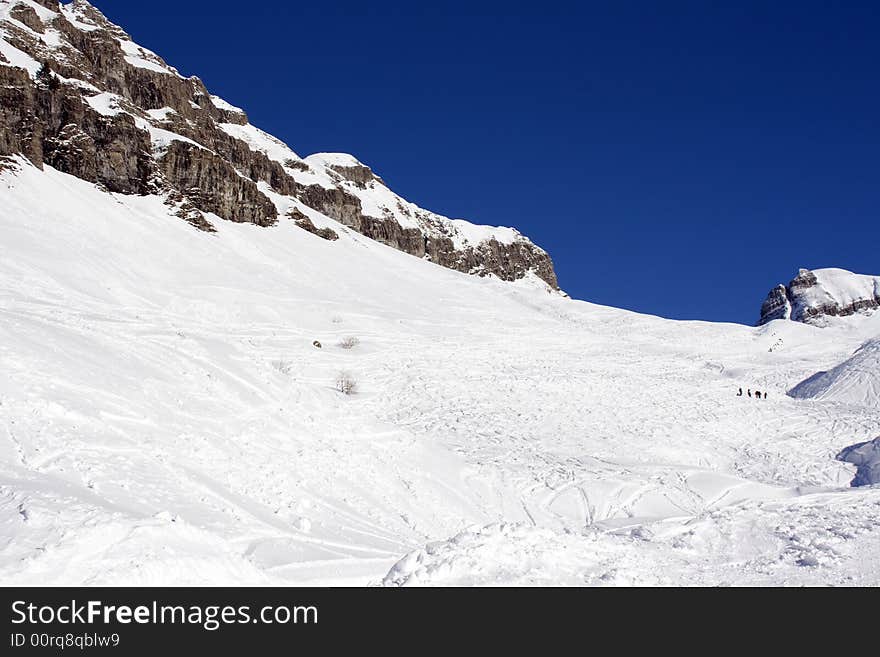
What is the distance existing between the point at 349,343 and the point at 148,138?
35.8 m

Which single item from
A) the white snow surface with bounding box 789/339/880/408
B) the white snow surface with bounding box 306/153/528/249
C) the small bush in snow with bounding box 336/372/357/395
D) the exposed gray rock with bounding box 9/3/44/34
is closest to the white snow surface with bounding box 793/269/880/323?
the white snow surface with bounding box 306/153/528/249

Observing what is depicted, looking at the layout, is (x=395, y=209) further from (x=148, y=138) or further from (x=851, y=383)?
(x=851, y=383)

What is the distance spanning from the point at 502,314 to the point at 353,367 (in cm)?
2354

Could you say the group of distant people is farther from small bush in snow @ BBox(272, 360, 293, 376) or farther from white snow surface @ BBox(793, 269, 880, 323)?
white snow surface @ BBox(793, 269, 880, 323)

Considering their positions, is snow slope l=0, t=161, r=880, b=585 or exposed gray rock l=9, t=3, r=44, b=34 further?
exposed gray rock l=9, t=3, r=44, b=34

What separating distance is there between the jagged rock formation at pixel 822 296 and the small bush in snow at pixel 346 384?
10967 cm

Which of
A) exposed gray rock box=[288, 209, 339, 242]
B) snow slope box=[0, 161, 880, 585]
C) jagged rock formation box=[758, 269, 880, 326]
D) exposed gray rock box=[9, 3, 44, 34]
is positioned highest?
exposed gray rock box=[9, 3, 44, 34]

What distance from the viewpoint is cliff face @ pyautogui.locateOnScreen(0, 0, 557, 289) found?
52.2 metres

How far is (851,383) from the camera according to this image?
35312mm

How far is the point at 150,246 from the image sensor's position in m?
43.9

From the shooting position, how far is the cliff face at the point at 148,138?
52.2 m

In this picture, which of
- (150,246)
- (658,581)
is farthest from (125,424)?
(150,246)

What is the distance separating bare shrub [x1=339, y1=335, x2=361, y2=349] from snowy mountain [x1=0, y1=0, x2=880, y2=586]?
1.46 feet

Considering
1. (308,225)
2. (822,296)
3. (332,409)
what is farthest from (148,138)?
(822,296)
